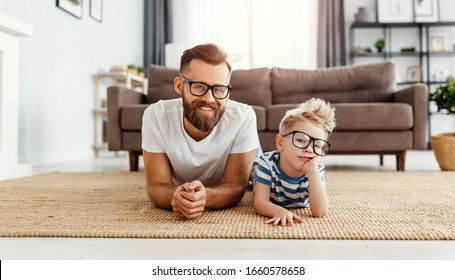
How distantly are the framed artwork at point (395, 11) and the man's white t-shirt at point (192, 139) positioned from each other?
520 centimetres

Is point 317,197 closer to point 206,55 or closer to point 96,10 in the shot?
point 206,55

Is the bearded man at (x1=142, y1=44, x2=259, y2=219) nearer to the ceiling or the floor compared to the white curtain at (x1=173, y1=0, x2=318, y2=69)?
nearer to the floor

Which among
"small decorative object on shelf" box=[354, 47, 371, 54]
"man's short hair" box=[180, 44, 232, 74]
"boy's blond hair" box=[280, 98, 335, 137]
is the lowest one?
"boy's blond hair" box=[280, 98, 335, 137]

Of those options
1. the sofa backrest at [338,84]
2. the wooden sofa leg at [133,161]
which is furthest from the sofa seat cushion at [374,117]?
the wooden sofa leg at [133,161]

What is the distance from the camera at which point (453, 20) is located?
19.5 ft

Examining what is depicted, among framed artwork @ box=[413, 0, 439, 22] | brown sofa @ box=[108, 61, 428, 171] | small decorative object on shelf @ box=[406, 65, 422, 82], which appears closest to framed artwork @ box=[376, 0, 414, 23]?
framed artwork @ box=[413, 0, 439, 22]

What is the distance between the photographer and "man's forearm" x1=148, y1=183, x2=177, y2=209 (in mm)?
1306

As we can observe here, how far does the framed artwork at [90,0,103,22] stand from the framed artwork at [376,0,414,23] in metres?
3.79

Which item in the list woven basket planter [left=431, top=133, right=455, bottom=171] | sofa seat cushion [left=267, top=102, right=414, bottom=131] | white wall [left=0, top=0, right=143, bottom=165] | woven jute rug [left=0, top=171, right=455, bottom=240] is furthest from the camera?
white wall [left=0, top=0, right=143, bottom=165]

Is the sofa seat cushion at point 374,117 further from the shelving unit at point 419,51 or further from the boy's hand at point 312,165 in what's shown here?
the shelving unit at point 419,51

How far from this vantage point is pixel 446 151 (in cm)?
295

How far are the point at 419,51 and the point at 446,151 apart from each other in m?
3.50

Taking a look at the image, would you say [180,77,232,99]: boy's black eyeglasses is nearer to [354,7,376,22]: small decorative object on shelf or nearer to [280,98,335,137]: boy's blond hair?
[280,98,335,137]: boy's blond hair
